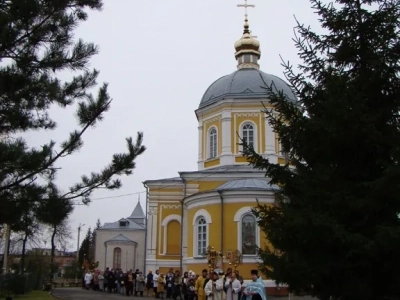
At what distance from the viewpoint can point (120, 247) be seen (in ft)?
168

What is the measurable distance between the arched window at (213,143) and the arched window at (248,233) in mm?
6497

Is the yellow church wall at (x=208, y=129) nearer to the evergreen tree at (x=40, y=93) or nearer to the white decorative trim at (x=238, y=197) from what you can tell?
the white decorative trim at (x=238, y=197)

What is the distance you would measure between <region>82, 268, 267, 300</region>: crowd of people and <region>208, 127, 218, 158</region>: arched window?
30.5 ft

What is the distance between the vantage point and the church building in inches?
1061

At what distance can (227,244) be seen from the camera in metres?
26.8

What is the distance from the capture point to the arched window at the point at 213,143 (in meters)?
32.4

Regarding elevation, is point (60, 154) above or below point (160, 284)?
above

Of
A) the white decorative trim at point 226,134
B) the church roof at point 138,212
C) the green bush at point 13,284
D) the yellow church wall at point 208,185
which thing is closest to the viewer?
the green bush at point 13,284

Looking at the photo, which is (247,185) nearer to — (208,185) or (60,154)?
(208,185)

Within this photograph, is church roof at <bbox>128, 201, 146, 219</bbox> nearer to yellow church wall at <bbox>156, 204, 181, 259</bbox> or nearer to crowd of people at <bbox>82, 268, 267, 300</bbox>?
yellow church wall at <bbox>156, 204, 181, 259</bbox>

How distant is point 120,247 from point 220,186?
24.8 metres

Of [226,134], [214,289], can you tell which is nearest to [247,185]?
[226,134]

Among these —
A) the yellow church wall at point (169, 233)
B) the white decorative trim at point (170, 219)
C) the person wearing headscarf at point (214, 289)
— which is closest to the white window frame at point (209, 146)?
the yellow church wall at point (169, 233)

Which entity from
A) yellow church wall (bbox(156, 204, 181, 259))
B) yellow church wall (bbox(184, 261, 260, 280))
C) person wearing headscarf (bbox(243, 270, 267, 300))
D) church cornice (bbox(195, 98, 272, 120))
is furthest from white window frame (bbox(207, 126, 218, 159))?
person wearing headscarf (bbox(243, 270, 267, 300))
